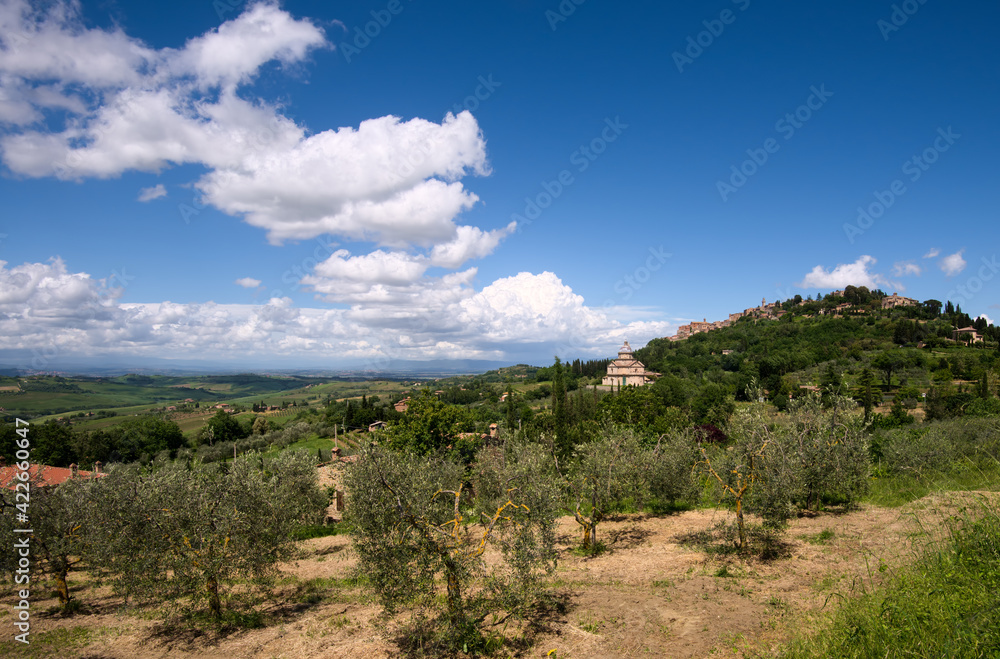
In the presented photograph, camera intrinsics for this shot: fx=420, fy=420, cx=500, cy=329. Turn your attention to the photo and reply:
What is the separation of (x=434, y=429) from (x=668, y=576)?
18943mm

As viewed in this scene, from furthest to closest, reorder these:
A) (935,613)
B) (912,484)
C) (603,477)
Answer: (912,484), (603,477), (935,613)

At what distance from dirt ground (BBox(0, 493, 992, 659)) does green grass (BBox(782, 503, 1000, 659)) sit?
2.35ft

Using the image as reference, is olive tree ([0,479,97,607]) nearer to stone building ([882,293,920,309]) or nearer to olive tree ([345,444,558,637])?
olive tree ([345,444,558,637])

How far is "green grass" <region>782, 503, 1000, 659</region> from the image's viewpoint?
491 cm

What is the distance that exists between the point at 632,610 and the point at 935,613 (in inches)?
288

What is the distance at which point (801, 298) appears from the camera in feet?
655

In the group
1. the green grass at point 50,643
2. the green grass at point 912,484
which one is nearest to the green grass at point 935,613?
the green grass at point 912,484

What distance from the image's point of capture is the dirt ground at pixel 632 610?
984cm

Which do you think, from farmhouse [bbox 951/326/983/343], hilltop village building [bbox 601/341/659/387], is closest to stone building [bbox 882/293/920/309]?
farmhouse [bbox 951/326/983/343]

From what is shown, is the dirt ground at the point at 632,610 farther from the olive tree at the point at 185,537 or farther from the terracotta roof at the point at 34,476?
the terracotta roof at the point at 34,476

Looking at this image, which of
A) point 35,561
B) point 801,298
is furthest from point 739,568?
point 801,298

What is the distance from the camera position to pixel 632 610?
11.5 metres

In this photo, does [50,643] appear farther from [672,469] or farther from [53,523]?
[672,469]

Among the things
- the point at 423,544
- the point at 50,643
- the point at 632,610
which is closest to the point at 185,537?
the point at 50,643
